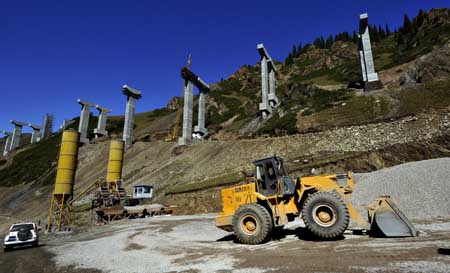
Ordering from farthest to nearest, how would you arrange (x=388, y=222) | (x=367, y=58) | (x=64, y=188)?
(x=367, y=58)
(x=64, y=188)
(x=388, y=222)

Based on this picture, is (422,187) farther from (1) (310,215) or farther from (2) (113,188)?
(2) (113,188)

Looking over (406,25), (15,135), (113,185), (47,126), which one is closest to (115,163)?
(113,185)

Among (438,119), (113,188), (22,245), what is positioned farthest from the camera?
(113,188)

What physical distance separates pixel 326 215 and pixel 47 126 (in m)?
103

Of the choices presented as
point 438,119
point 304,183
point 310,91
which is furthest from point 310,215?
point 310,91

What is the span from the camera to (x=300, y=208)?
31.2 feet

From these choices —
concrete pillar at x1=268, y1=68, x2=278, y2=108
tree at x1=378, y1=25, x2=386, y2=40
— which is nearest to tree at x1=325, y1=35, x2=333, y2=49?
tree at x1=378, y1=25, x2=386, y2=40

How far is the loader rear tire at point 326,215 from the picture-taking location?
825 centimetres

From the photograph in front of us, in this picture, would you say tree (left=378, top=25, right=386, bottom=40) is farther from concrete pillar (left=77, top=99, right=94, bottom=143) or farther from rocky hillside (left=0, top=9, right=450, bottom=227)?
concrete pillar (left=77, top=99, right=94, bottom=143)

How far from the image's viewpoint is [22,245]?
1496 centimetres

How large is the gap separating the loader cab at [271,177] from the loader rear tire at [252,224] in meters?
0.70

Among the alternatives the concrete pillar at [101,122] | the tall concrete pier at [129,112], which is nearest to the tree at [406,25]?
the tall concrete pier at [129,112]

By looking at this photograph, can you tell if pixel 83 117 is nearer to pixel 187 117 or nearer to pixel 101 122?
pixel 101 122

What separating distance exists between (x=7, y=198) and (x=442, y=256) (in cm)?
5858
